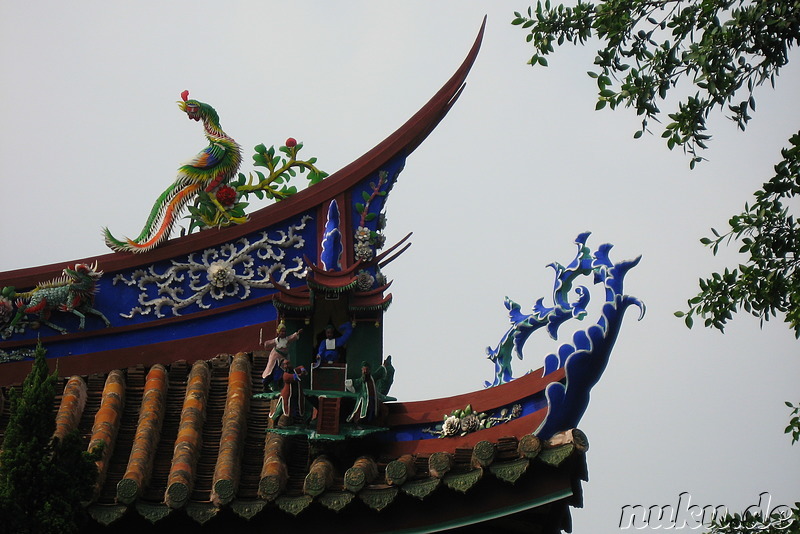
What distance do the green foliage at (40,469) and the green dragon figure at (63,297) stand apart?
2.58 metres

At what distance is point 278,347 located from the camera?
9594 millimetres

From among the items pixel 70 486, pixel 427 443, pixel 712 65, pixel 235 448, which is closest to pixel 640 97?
pixel 712 65

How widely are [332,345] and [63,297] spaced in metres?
2.15

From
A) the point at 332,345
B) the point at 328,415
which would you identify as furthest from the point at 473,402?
the point at 332,345

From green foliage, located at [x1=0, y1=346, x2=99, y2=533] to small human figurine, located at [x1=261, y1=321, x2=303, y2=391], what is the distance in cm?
187

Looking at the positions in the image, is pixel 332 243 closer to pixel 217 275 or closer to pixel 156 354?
pixel 217 275

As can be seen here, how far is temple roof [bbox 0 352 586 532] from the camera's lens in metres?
8.34

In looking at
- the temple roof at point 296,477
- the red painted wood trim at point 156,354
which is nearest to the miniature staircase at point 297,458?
Result: the temple roof at point 296,477

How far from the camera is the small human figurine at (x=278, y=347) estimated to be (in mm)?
9578

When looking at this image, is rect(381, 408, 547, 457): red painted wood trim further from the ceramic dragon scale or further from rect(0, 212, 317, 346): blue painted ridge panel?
the ceramic dragon scale

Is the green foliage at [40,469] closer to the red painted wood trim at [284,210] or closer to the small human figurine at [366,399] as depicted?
the small human figurine at [366,399]

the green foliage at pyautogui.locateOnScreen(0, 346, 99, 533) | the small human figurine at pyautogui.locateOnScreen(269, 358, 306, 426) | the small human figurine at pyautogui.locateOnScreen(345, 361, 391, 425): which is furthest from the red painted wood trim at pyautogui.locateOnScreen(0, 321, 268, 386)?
the green foliage at pyautogui.locateOnScreen(0, 346, 99, 533)

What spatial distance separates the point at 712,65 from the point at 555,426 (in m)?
2.33

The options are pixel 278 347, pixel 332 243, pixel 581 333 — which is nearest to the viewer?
pixel 581 333
